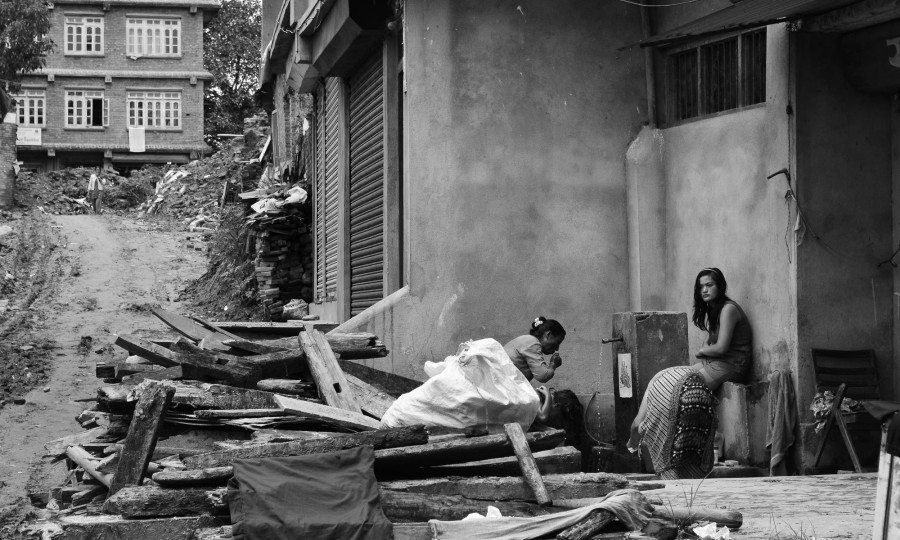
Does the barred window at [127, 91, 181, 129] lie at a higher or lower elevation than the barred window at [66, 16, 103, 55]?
lower

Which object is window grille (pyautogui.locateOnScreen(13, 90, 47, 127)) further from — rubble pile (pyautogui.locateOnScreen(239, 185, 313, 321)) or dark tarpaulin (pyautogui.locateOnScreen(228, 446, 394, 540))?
dark tarpaulin (pyautogui.locateOnScreen(228, 446, 394, 540))

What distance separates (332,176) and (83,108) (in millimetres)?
36530

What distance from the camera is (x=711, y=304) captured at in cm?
955

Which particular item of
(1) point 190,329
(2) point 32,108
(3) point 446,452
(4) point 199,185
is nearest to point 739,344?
(3) point 446,452

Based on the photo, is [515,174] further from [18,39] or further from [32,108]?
[32,108]

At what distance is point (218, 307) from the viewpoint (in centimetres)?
2367

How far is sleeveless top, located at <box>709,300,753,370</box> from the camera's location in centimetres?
952

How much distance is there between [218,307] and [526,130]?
14.0 m

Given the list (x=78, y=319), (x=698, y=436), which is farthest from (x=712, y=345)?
A: (x=78, y=319)

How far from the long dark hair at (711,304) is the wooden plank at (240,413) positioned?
4.02 m

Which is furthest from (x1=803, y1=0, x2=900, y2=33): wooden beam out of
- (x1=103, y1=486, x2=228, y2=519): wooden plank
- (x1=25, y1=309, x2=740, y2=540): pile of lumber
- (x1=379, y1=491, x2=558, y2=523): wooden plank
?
(x1=103, y1=486, x2=228, y2=519): wooden plank

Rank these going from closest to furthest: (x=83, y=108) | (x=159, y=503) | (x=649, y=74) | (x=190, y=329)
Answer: (x=159, y=503) → (x=190, y=329) → (x=649, y=74) → (x=83, y=108)

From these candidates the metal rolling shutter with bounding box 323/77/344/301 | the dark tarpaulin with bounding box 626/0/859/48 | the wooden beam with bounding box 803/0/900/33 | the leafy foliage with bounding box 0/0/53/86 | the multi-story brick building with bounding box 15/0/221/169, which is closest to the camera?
the dark tarpaulin with bounding box 626/0/859/48

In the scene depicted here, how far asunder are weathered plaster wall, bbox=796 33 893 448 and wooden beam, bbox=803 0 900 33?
143 millimetres
